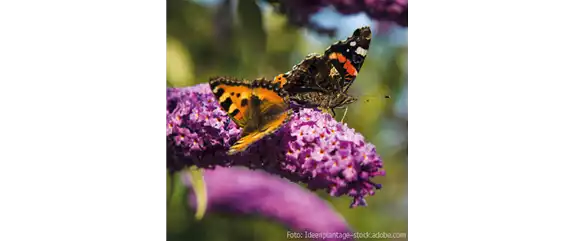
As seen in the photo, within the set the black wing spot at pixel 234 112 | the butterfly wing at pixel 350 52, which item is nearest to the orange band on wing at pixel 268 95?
the black wing spot at pixel 234 112

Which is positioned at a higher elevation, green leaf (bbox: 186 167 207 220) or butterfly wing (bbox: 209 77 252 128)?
butterfly wing (bbox: 209 77 252 128)

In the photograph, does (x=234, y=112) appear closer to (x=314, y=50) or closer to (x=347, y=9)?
(x=314, y=50)

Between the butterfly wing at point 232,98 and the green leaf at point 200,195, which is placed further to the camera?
the green leaf at point 200,195

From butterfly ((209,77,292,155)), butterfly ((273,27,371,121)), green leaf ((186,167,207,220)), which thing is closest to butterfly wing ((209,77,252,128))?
butterfly ((209,77,292,155))

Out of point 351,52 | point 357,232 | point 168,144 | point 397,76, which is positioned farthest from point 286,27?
point 357,232

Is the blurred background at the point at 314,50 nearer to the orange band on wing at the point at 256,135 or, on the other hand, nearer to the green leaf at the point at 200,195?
the orange band on wing at the point at 256,135

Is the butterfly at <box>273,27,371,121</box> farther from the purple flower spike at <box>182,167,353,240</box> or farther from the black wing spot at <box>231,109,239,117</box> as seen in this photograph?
the purple flower spike at <box>182,167,353,240</box>

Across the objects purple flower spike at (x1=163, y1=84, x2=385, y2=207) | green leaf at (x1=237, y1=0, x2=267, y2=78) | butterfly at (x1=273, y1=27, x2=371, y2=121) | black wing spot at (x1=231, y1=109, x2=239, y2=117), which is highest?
green leaf at (x1=237, y1=0, x2=267, y2=78)
